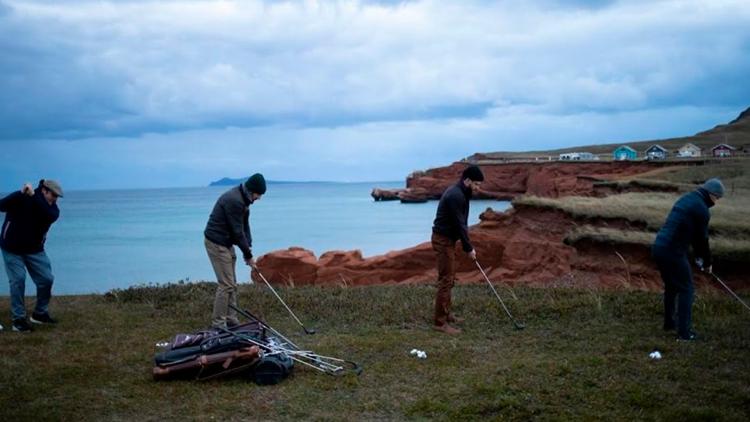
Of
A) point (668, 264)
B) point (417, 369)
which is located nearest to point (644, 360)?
point (668, 264)

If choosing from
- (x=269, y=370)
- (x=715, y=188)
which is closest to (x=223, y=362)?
(x=269, y=370)

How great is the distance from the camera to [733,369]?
339 inches

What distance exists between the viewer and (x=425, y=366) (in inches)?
359

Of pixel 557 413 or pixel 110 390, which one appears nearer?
pixel 557 413

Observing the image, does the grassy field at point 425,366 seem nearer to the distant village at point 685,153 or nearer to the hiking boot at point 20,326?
the hiking boot at point 20,326

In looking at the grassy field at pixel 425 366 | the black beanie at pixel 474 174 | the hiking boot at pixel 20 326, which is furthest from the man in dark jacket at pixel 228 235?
the hiking boot at pixel 20 326

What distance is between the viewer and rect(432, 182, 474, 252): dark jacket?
10.8 metres

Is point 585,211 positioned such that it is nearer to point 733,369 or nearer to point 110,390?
point 733,369

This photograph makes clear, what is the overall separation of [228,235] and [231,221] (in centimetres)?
27

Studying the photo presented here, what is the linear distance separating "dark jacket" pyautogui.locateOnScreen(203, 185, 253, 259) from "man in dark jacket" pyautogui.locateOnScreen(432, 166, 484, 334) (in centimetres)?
283

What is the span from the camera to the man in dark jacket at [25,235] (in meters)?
11.2

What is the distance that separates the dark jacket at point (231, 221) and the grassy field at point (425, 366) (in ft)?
5.75

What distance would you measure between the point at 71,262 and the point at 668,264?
41021 millimetres

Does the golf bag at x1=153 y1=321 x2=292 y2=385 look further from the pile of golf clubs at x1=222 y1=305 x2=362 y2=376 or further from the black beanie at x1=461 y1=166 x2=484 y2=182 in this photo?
the black beanie at x1=461 y1=166 x2=484 y2=182
